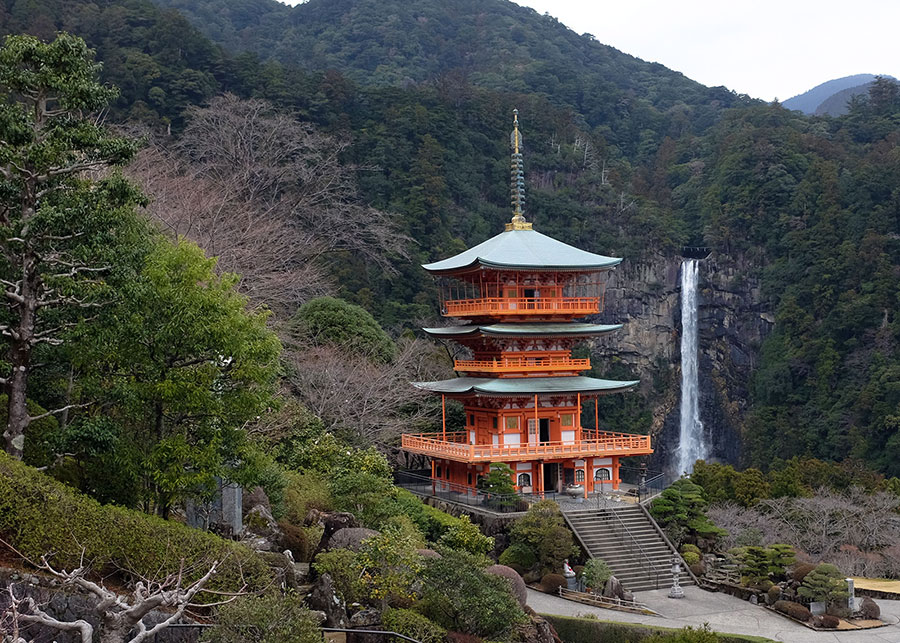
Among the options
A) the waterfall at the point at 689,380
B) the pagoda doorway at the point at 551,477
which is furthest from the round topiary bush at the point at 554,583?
the waterfall at the point at 689,380

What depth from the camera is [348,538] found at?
1559 centimetres

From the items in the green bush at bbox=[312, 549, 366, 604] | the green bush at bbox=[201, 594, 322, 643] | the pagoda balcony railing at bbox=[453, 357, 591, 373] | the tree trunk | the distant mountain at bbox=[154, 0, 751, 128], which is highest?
the distant mountain at bbox=[154, 0, 751, 128]

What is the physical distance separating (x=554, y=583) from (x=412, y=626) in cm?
749

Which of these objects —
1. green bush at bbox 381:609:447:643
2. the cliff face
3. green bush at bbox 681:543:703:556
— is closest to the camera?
green bush at bbox 381:609:447:643

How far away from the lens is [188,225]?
89.7ft

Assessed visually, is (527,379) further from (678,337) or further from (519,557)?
(678,337)

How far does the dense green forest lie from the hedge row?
27.5m

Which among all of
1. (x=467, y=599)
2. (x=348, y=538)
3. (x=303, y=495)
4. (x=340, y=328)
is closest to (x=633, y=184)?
(x=340, y=328)

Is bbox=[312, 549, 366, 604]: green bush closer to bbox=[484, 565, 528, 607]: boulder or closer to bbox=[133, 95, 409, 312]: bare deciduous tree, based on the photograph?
bbox=[484, 565, 528, 607]: boulder

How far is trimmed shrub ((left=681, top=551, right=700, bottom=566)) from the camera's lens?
22.2 meters

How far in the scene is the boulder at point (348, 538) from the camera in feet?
50.6

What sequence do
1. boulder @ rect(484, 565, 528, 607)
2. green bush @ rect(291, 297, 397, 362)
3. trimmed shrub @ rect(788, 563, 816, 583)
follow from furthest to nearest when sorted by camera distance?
green bush @ rect(291, 297, 397, 362), trimmed shrub @ rect(788, 563, 816, 583), boulder @ rect(484, 565, 528, 607)

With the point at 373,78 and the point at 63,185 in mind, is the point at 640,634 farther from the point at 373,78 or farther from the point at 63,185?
the point at 373,78

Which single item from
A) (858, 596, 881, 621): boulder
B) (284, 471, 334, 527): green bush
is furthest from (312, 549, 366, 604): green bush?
(858, 596, 881, 621): boulder
